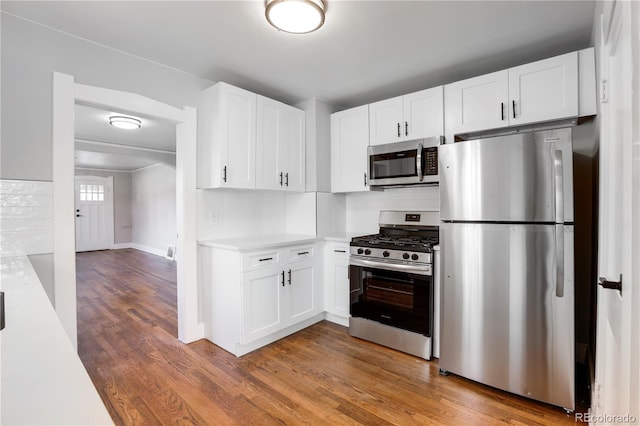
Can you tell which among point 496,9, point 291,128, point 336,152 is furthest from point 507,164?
point 291,128

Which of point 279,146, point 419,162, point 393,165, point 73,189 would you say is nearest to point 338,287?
point 393,165

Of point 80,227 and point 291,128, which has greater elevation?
point 291,128

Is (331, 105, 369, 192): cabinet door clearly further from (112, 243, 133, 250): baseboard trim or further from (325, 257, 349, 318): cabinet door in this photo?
(112, 243, 133, 250): baseboard trim

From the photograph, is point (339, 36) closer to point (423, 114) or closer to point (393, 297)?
point (423, 114)

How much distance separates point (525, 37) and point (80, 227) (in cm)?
1018

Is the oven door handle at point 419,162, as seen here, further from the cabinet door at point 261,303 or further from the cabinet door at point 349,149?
the cabinet door at point 261,303

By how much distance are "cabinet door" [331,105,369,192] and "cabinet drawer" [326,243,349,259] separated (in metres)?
0.64

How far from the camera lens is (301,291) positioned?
125 inches

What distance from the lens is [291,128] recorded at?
344cm

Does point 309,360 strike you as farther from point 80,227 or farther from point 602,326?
point 80,227

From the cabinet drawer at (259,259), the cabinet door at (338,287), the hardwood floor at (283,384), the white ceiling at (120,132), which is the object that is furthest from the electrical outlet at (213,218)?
the white ceiling at (120,132)

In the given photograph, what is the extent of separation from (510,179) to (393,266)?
1.13m

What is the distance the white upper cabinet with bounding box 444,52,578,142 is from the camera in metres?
2.23

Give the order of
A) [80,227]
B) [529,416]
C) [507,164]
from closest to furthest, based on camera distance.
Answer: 1. [529,416]
2. [507,164]
3. [80,227]
